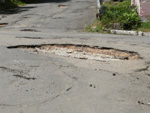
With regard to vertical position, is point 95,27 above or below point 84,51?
below

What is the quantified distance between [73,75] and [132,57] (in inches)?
88.0

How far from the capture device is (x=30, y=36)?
10.9 meters

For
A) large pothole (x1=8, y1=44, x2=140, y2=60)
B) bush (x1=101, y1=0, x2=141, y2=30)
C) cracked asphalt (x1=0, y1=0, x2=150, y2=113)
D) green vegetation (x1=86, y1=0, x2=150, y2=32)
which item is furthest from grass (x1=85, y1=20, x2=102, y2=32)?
large pothole (x1=8, y1=44, x2=140, y2=60)

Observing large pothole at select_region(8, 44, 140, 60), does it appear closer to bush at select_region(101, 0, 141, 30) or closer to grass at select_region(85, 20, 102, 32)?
grass at select_region(85, 20, 102, 32)

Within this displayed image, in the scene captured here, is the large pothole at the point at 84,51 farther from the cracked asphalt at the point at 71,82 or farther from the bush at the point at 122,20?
the bush at the point at 122,20

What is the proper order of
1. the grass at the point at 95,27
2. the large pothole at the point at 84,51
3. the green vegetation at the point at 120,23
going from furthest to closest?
1. the grass at the point at 95,27
2. the green vegetation at the point at 120,23
3. the large pothole at the point at 84,51

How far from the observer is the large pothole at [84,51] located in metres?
Answer: 8.14

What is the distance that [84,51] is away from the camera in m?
8.78

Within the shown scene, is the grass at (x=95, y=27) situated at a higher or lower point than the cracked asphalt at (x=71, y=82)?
lower

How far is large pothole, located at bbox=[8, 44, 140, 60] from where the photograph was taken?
8.14m

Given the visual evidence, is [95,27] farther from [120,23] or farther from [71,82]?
[71,82]

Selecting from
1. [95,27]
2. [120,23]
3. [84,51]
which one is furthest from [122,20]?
[84,51]

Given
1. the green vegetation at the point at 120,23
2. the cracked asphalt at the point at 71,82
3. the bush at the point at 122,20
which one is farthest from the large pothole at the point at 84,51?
the bush at the point at 122,20

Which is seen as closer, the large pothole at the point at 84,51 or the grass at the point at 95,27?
the large pothole at the point at 84,51
